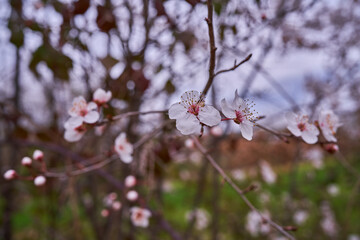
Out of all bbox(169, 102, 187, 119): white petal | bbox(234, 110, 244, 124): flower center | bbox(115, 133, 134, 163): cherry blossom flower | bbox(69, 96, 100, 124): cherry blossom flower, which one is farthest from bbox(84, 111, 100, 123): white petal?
bbox(234, 110, 244, 124): flower center

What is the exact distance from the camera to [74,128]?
1025mm

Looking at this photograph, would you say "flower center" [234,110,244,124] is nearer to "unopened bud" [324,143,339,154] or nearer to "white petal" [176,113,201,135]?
"white petal" [176,113,201,135]

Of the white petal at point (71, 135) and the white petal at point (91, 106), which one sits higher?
the white petal at point (91, 106)

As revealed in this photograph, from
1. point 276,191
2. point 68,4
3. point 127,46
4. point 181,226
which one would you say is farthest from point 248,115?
point 276,191

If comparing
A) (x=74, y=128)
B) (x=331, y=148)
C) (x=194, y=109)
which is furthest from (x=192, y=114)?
(x=331, y=148)

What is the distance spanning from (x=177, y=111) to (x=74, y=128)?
0.45 m

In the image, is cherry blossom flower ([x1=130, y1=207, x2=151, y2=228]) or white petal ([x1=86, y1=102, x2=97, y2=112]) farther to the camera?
cherry blossom flower ([x1=130, y1=207, x2=151, y2=228])

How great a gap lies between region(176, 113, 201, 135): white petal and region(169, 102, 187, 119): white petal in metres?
0.01

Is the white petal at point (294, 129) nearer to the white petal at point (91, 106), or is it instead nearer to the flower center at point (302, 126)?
the flower center at point (302, 126)

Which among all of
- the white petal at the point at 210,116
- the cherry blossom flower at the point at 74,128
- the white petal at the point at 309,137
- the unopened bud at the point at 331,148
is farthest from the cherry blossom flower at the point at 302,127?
the cherry blossom flower at the point at 74,128

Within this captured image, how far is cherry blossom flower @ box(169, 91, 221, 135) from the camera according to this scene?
738 millimetres

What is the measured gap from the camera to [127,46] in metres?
1.37

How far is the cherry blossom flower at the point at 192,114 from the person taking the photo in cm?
74

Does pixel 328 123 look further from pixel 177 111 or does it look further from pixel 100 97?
pixel 100 97
